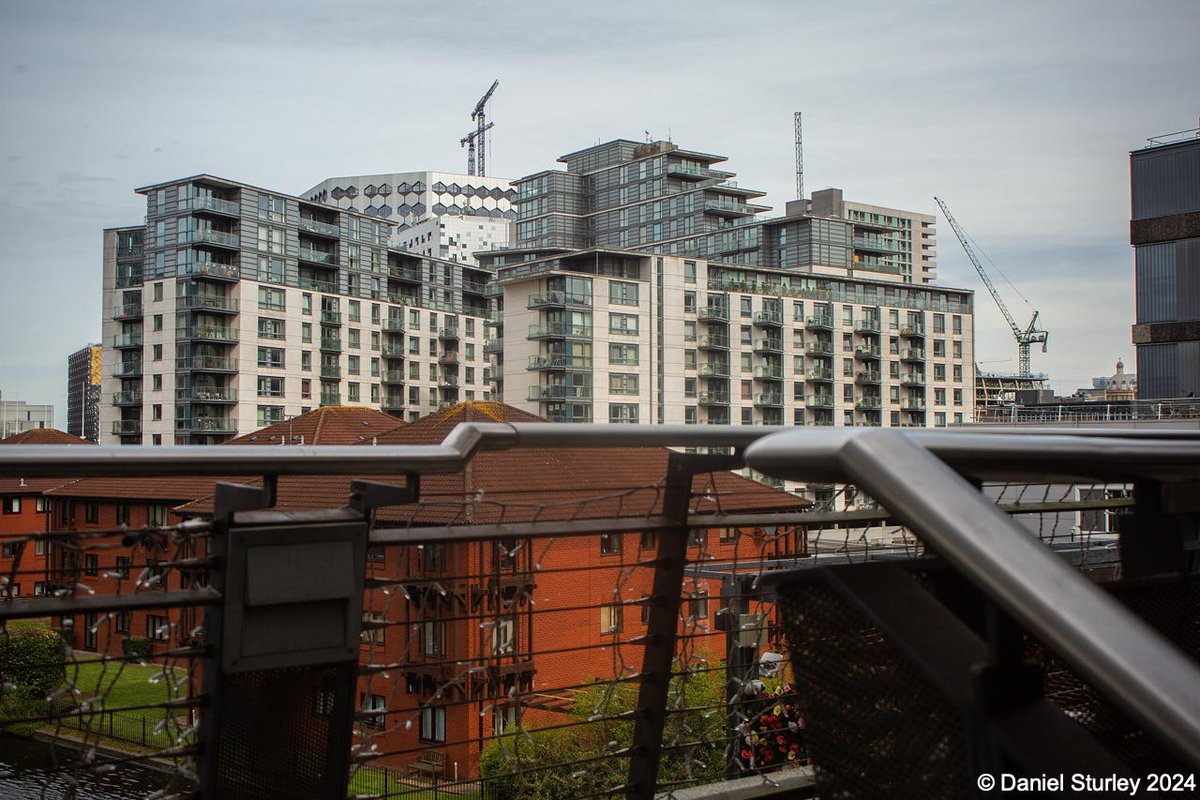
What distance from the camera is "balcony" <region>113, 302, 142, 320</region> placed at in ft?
249

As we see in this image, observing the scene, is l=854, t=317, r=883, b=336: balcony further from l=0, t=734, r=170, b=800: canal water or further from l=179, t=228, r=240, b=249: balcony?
l=0, t=734, r=170, b=800: canal water

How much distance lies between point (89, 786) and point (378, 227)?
8531cm

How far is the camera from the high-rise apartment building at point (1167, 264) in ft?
121

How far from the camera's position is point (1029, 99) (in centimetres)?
9019

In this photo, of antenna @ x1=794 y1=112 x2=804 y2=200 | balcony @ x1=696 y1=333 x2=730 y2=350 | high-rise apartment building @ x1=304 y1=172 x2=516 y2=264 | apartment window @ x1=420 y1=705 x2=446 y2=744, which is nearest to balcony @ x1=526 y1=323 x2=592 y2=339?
balcony @ x1=696 y1=333 x2=730 y2=350

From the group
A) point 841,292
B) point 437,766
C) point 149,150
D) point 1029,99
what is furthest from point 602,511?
point 149,150

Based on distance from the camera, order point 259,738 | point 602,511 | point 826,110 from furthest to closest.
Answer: point 826,110
point 602,511
point 259,738

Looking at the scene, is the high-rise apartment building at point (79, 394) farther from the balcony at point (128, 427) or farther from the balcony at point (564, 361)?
the balcony at point (564, 361)

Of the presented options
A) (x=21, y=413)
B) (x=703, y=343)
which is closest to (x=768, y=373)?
(x=703, y=343)

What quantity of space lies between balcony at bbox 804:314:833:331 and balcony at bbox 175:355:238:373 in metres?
37.1

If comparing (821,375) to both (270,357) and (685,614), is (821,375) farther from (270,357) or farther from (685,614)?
(685,614)

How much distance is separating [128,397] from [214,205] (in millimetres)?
13466

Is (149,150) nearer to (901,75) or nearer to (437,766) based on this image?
(901,75)

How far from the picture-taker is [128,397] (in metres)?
76.5
